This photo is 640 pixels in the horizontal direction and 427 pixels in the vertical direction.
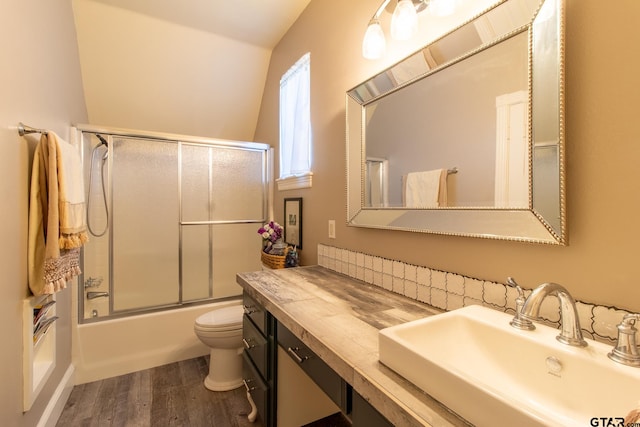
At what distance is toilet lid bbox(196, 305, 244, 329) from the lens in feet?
6.21

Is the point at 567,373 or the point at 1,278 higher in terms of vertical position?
the point at 1,278

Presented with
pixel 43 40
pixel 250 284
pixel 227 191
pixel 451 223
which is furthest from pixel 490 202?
pixel 227 191

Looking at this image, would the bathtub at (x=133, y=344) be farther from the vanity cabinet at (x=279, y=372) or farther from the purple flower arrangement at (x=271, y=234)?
the vanity cabinet at (x=279, y=372)

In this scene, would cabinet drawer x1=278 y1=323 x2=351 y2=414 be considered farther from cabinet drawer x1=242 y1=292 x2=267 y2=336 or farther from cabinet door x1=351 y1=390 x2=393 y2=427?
cabinet drawer x1=242 y1=292 x2=267 y2=336

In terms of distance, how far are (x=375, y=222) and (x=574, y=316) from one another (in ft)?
2.78

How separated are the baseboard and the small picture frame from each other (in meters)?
1.65

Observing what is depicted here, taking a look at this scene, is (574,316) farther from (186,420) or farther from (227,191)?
(227,191)

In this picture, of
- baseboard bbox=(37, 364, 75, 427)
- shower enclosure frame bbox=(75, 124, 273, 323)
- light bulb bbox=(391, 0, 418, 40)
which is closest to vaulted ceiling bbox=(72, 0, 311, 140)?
shower enclosure frame bbox=(75, 124, 273, 323)

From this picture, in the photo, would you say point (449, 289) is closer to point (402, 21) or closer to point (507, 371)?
point (507, 371)

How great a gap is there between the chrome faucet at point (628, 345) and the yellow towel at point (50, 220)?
78.3 inches

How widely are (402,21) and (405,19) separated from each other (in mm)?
12

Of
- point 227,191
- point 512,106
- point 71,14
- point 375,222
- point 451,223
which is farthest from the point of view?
point 227,191

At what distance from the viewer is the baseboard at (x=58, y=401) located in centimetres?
152

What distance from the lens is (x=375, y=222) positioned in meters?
1.42
